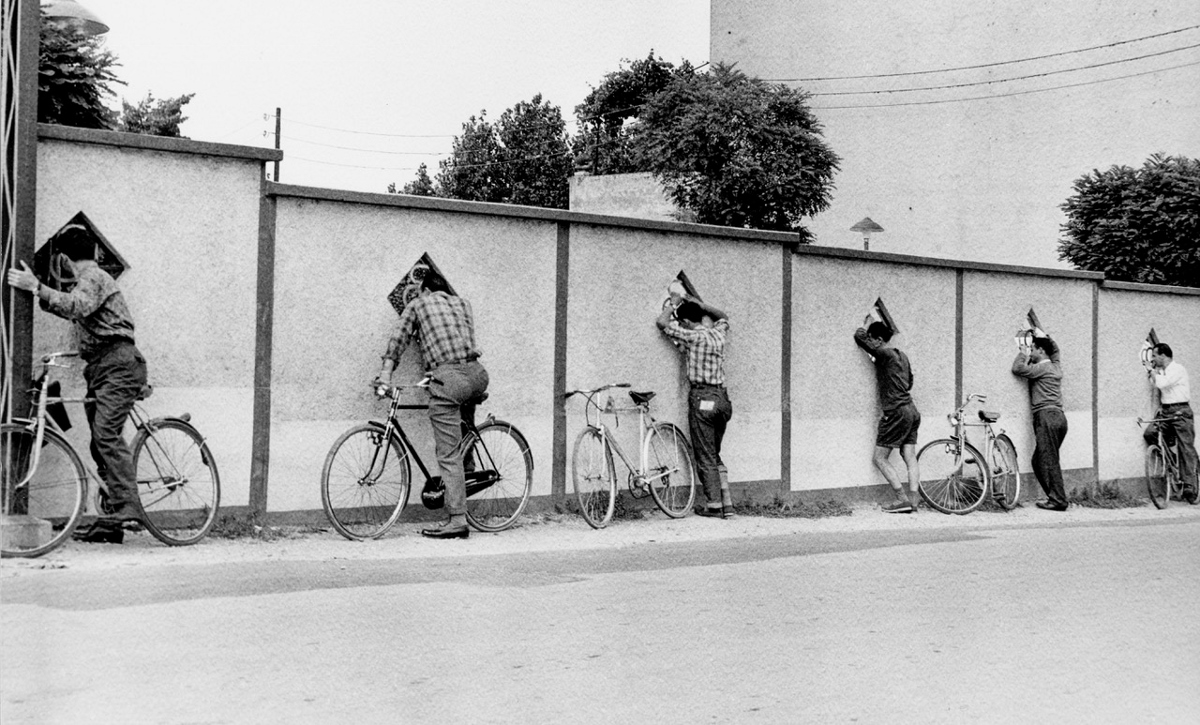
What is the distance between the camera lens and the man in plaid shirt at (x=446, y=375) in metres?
9.23

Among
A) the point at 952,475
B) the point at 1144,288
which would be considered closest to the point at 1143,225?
the point at 1144,288

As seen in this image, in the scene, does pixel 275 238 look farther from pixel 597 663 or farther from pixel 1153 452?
pixel 1153 452

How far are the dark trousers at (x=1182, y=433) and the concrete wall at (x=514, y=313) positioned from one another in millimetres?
1230

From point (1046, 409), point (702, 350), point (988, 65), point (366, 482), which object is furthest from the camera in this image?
point (988, 65)

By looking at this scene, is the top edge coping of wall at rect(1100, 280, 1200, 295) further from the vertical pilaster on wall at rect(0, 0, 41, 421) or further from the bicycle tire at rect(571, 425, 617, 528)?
the vertical pilaster on wall at rect(0, 0, 41, 421)

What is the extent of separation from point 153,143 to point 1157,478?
12887 mm

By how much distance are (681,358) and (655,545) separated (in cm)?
244

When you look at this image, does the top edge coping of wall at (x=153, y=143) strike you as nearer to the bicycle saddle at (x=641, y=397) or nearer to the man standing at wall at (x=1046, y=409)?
the bicycle saddle at (x=641, y=397)

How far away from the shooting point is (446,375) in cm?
927

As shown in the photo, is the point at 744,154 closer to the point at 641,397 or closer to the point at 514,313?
the point at 641,397

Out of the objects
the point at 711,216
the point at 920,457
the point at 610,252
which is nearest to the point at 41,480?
the point at 610,252

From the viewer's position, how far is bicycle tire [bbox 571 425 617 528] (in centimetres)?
1041

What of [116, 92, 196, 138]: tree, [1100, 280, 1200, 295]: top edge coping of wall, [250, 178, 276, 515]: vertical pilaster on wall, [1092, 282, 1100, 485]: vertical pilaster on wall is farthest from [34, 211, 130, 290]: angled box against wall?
[116, 92, 196, 138]: tree

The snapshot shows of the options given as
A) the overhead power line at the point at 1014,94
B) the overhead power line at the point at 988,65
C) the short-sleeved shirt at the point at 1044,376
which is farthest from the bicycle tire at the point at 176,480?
the overhead power line at the point at 988,65
